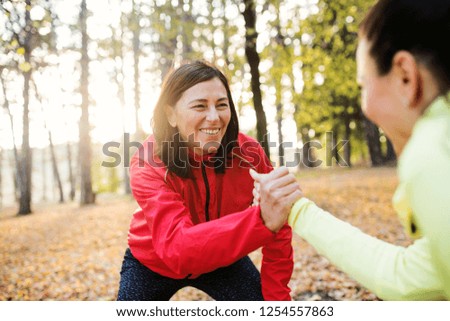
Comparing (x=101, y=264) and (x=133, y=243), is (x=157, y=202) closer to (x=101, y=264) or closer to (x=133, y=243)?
(x=133, y=243)

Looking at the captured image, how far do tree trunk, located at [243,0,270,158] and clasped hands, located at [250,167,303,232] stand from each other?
3.06 m

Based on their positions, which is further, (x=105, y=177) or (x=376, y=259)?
(x=105, y=177)

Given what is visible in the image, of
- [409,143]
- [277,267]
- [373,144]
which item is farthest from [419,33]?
[373,144]

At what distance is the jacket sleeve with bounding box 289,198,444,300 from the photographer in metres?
0.88

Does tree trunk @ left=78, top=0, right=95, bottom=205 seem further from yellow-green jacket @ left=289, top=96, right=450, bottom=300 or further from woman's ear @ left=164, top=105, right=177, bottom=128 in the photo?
yellow-green jacket @ left=289, top=96, right=450, bottom=300

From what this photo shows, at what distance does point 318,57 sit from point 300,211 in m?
5.08

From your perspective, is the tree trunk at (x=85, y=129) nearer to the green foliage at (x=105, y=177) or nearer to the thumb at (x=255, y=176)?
the thumb at (x=255, y=176)

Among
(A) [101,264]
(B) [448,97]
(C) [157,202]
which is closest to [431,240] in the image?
(B) [448,97]

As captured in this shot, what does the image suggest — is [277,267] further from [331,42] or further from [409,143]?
[331,42]

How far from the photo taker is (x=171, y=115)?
1761 millimetres

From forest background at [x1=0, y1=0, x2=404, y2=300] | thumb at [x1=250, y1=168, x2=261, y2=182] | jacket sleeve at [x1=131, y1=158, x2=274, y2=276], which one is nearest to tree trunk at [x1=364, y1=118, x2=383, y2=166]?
forest background at [x1=0, y1=0, x2=404, y2=300]

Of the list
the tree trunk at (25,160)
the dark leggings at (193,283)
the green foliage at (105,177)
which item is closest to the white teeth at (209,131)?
the dark leggings at (193,283)

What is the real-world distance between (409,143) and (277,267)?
45.7 inches

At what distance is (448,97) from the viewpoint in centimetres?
77
